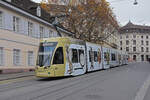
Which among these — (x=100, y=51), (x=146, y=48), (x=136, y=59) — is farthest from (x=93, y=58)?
(x=146, y=48)

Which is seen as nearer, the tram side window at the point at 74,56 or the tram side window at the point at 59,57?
the tram side window at the point at 59,57

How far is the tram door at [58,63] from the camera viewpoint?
14.1 metres

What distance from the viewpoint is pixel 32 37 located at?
26141 millimetres

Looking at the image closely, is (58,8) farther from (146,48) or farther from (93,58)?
(146,48)

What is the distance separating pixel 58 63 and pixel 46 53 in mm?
1133

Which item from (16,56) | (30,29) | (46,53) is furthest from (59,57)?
(30,29)

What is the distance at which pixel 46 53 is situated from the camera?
1435 centimetres

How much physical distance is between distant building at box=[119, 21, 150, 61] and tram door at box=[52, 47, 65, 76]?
282ft

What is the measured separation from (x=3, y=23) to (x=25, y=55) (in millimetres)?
5213

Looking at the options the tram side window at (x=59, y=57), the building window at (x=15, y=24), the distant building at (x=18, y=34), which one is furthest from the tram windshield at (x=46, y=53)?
the building window at (x=15, y=24)

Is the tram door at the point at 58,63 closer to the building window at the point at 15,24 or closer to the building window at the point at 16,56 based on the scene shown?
the building window at the point at 16,56

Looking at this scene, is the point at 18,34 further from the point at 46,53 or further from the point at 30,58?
the point at 46,53

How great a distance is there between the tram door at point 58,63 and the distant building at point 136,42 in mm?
85866

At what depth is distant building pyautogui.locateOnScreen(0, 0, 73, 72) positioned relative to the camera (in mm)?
20531
